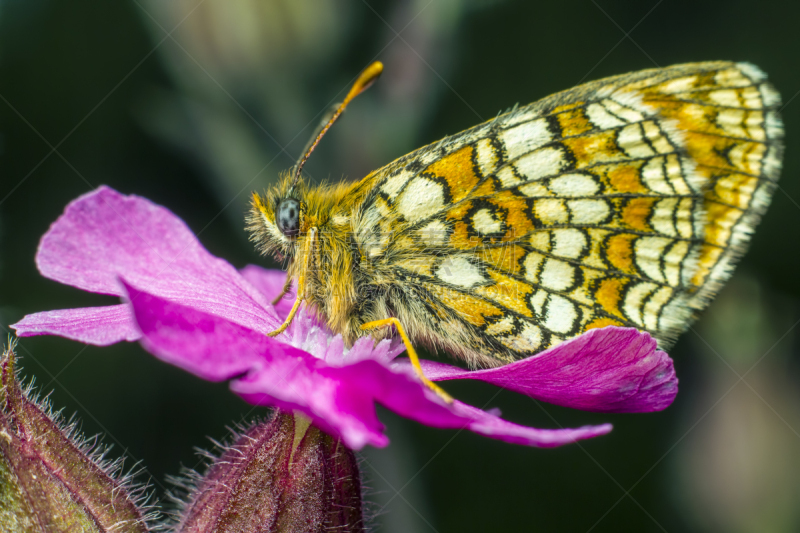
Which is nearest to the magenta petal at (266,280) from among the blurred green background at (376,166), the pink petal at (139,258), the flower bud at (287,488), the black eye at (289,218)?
the pink petal at (139,258)

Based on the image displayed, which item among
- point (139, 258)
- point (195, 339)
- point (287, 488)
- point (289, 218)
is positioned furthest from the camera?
point (139, 258)

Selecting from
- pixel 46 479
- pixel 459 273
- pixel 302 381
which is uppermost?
pixel 46 479

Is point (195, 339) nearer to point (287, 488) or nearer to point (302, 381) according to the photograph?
point (302, 381)

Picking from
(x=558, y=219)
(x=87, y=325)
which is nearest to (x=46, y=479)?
(x=87, y=325)

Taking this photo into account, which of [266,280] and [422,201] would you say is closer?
[422,201]

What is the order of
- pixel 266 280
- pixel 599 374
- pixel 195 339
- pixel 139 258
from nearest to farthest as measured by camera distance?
pixel 195 339, pixel 599 374, pixel 139 258, pixel 266 280

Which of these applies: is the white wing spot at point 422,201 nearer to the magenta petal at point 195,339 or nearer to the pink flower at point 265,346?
the pink flower at point 265,346
